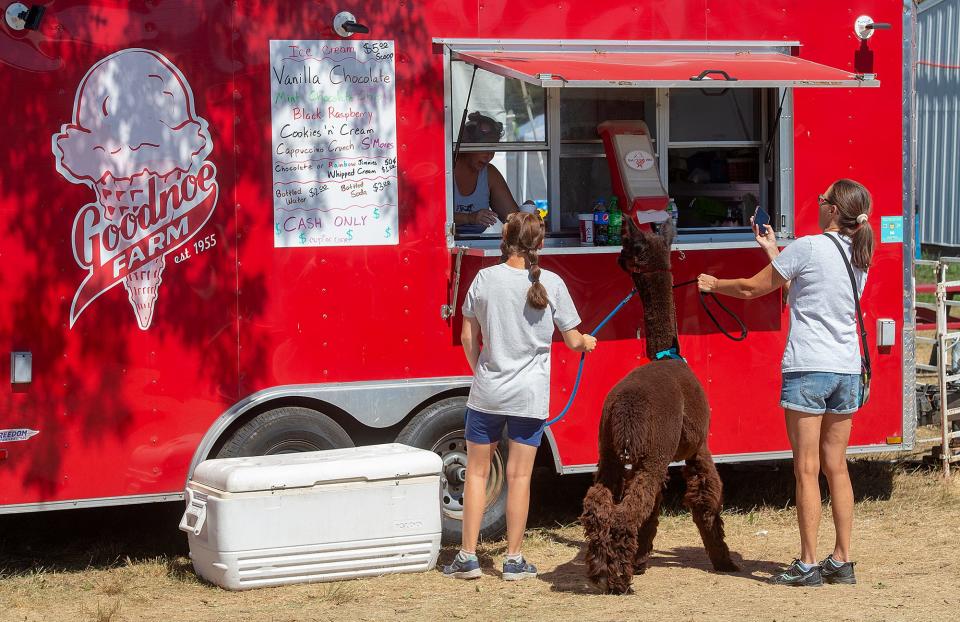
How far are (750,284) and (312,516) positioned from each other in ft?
7.55

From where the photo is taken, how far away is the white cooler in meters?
5.55

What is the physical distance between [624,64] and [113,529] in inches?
153

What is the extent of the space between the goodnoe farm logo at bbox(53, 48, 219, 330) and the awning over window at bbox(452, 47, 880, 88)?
1465 millimetres

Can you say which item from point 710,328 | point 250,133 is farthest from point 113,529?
point 710,328

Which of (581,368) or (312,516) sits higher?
(581,368)

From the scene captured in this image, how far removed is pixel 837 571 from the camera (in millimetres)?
5539

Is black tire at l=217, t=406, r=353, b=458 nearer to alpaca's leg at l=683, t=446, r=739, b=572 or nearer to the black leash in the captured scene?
alpaca's leg at l=683, t=446, r=739, b=572

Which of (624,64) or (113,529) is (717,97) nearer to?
(624,64)

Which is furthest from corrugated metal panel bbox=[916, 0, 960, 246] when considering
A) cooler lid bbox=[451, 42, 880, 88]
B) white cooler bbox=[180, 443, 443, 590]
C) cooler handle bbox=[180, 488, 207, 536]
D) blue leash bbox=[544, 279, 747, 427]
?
cooler handle bbox=[180, 488, 207, 536]

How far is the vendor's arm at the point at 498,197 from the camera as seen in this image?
664cm

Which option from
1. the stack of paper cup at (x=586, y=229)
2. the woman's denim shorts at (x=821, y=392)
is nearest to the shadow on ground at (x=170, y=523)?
the woman's denim shorts at (x=821, y=392)

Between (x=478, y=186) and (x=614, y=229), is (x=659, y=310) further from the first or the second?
(x=478, y=186)

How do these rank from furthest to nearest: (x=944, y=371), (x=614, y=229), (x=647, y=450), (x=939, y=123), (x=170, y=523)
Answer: (x=939, y=123), (x=944, y=371), (x=170, y=523), (x=614, y=229), (x=647, y=450)

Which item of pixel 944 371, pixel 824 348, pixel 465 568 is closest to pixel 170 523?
pixel 465 568
